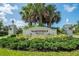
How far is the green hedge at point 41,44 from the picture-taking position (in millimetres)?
2465

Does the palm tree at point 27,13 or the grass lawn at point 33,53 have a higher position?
the palm tree at point 27,13

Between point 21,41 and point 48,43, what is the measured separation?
0.89 ft

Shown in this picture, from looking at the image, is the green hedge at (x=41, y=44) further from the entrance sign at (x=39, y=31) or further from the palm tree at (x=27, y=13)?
the palm tree at (x=27, y=13)

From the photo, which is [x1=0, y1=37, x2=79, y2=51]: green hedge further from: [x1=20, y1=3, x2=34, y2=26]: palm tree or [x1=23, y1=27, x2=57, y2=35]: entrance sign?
[x1=20, y1=3, x2=34, y2=26]: palm tree

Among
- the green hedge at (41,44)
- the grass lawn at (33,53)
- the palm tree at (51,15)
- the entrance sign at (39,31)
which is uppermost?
the palm tree at (51,15)

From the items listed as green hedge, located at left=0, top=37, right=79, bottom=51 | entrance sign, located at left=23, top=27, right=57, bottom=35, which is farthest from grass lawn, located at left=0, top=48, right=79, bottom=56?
entrance sign, located at left=23, top=27, right=57, bottom=35

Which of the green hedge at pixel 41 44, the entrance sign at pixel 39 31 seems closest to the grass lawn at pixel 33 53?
the green hedge at pixel 41 44

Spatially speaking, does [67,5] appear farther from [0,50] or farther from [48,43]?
[0,50]

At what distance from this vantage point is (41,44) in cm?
247

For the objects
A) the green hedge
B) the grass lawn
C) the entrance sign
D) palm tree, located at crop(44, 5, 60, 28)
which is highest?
palm tree, located at crop(44, 5, 60, 28)

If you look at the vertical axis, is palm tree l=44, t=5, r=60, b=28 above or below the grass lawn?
above

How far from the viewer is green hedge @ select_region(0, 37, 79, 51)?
246cm

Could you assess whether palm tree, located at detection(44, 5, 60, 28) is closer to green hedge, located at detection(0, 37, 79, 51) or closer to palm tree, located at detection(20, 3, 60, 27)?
palm tree, located at detection(20, 3, 60, 27)

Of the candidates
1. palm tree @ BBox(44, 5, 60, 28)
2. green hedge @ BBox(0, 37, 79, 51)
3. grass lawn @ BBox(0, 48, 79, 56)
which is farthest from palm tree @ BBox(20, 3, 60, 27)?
grass lawn @ BBox(0, 48, 79, 56)
